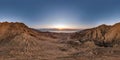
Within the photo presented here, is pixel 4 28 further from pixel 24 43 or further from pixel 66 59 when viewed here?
pixel 66 59

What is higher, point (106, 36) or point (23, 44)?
point (106, 36)

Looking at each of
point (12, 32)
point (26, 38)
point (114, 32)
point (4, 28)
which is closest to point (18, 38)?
point (26, 38)

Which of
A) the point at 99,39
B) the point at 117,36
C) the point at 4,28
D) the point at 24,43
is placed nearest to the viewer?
the point at 24,43

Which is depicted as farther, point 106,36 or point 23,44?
point 106,36

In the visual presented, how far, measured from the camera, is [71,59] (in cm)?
6112

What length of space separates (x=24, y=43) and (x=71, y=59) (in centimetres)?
3931

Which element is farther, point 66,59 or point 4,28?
point 4,28

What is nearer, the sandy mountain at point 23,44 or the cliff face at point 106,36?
the sandy mountain at point 23,44

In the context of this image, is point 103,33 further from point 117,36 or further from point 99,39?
point 117,36

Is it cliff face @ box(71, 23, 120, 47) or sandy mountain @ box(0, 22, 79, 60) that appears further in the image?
cliff face @ box(71, 23, 120, 47)

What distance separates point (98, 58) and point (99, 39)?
203 feet

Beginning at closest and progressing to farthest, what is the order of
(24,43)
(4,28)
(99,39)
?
(24,43), (99,39), (4,28)

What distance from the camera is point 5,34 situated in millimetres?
128250

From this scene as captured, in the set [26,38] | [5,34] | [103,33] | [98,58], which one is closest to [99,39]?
[103,33]
